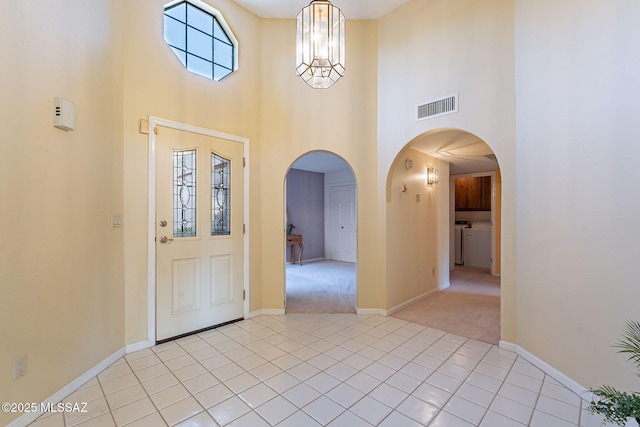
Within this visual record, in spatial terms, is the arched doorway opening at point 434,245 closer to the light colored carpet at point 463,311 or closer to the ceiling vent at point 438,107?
the light colored carpet at point 463,311

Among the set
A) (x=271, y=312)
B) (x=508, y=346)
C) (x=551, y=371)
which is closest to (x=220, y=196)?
(x=271, y=312)

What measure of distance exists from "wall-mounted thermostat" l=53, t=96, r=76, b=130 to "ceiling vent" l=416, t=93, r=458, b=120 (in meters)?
3.21

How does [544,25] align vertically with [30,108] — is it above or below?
above

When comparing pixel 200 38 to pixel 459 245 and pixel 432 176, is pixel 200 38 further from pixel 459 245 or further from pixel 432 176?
pixel 459 245

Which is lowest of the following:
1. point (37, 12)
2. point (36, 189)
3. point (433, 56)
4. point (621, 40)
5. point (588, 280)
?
point (588, 280)

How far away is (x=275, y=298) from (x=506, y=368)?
97.7 inches

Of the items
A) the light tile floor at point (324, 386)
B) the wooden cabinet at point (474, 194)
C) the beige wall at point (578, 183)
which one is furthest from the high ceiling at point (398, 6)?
the light tile floor at point (324, 386)

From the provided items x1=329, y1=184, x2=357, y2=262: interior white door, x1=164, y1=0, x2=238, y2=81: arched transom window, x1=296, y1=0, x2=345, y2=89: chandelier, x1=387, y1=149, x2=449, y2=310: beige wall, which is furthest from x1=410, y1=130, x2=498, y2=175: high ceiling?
x1=329, y1=184, x2=357, y2=262: interior white door

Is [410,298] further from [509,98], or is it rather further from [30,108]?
[30,108]

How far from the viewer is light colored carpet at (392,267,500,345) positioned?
9.78ft

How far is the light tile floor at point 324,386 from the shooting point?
64.6 inches

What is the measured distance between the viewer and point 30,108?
1.68 meters

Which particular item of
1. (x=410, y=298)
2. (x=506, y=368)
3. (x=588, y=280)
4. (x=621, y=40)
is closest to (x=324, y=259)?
(x=410, y=298)

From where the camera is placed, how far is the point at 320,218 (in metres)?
8.14
